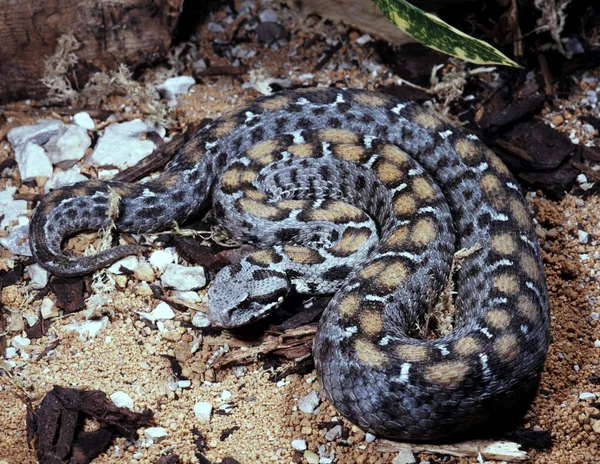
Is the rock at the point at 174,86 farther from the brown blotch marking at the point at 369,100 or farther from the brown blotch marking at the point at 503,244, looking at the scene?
the brown blotch marking at the point at 503,244

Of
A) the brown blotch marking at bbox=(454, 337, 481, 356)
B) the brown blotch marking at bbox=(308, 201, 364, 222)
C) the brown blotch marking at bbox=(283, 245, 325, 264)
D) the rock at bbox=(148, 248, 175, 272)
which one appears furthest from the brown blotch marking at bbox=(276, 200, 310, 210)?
the brown blotch marking at bbox=(454, 337, 481, 356)

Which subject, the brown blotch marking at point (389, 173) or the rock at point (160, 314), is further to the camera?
the brown blotch marking at point (389, 173)

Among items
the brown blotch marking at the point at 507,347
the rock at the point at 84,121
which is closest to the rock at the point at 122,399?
the brown blotch marking at the point at 507,347

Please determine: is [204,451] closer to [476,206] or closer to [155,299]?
[155,299]

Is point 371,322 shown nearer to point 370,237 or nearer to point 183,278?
point 370,237

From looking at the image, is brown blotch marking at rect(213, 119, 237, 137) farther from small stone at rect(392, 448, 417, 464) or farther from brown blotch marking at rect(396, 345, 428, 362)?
small stone at rect(392, 448, 417, 464)

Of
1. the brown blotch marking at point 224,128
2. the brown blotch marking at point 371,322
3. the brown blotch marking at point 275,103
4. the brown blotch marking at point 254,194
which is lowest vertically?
the brown blotch marking at point 254,194

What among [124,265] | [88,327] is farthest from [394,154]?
[88,327]
